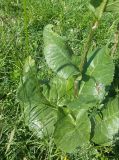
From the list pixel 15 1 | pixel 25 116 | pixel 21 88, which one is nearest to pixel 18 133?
pixel 25 116

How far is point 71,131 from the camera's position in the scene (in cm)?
219

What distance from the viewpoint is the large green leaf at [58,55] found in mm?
2154

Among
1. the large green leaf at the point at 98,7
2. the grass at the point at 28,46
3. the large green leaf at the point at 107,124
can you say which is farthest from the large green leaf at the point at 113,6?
the large green leaf at the point at 107,124

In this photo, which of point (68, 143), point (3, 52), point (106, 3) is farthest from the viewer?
point (3, 52)

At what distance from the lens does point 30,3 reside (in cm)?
324

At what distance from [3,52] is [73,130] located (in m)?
0.82

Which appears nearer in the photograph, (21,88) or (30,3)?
A: (21,88)

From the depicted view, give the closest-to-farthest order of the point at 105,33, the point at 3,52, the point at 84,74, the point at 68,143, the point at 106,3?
the point at 106,3 < the point at 68,143 < the point at 84,74 < the point at 3,52 < the point at 105,33

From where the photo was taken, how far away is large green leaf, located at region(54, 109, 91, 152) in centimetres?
212

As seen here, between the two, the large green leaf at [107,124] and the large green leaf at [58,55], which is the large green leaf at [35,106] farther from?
the large green leaf at [107,124]

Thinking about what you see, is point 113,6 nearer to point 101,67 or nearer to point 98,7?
point 98,7

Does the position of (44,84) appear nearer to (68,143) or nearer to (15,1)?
(68,143)

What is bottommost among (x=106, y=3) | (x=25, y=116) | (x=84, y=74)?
(x=25, y=116)

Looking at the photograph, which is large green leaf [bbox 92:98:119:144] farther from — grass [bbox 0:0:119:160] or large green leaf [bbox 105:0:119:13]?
large green leaf [bbox 105:0:119:13]
